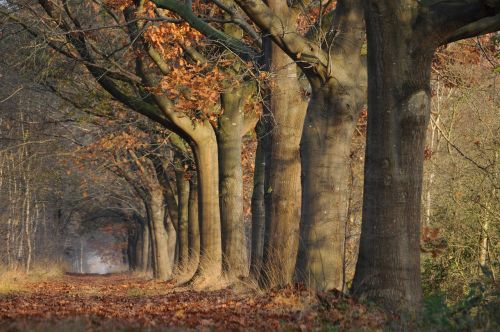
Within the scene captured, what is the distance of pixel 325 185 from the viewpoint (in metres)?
12.7

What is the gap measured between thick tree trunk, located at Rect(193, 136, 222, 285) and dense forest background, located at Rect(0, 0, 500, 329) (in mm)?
40

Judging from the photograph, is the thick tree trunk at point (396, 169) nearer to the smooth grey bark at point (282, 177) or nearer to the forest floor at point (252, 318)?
the forest floor at point (252, 318)

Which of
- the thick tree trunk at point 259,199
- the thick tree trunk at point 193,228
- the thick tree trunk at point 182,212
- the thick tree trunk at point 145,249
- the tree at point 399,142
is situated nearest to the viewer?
the tree at point 399,142

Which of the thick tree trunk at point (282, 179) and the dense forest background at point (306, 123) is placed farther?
the thick tree trunk at point (282, 179)

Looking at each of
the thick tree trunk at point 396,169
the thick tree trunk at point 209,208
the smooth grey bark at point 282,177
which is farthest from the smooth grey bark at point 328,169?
the thick tree trunk at point 209,208

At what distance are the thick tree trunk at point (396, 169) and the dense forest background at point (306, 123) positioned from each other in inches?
0.7

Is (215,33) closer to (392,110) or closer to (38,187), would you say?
(392,110)

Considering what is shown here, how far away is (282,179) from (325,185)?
309cm

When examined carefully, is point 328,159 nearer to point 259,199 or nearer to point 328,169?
point 328,169

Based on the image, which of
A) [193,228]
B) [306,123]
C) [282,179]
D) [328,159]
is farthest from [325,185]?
[193,228]

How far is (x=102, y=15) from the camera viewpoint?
2200 centimetres

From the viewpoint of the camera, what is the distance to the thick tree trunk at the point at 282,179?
15.5m

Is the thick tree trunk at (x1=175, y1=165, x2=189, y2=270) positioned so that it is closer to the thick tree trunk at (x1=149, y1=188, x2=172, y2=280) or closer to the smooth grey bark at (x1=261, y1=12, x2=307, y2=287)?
the thick tree trunk at (x1=149, y1=188, x2=172, y2=280)

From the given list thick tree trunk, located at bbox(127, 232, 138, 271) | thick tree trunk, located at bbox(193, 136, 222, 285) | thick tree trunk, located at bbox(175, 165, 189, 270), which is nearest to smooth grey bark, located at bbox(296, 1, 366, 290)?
thick tree trunk, located at bbox(193, 136, 222, 285)
